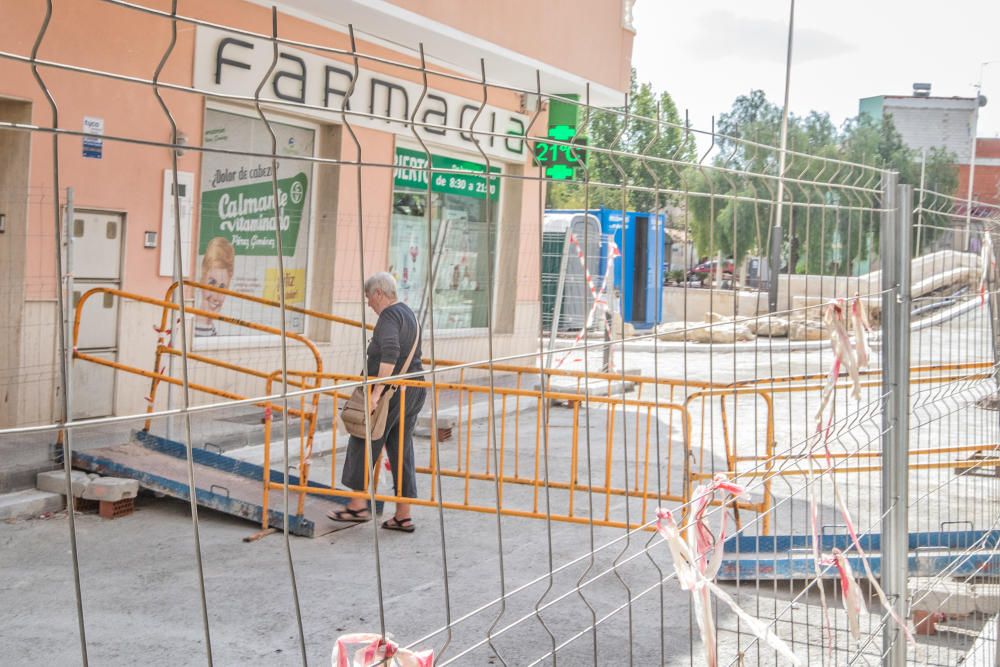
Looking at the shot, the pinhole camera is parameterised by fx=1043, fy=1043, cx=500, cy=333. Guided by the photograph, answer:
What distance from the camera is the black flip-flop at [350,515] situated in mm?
7156

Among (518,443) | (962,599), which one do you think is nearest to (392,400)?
(518,443)

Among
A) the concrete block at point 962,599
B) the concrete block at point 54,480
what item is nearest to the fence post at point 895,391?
the concrete block at point 962,599

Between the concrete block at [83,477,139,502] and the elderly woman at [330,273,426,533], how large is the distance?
1.38 meters

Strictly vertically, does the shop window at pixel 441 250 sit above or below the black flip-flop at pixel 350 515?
above

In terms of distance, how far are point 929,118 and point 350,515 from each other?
62.8 meters

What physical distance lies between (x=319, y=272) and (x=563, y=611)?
6.78m

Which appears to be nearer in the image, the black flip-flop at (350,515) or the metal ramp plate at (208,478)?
the metal ramp plate at (208,478)

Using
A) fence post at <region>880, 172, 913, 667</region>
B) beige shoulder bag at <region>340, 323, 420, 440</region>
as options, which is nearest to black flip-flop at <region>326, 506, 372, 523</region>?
beige shoulder bag at <region>340, 323, 420, 440</region>

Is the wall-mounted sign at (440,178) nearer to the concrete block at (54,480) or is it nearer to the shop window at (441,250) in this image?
the shop window at (441,250)

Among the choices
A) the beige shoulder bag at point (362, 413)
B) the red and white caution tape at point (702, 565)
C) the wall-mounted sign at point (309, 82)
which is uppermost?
the wall-mounted sign at point (309, 82)

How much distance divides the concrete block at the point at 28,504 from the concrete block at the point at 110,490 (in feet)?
1.08

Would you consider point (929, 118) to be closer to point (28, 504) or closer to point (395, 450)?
point (395, 450)

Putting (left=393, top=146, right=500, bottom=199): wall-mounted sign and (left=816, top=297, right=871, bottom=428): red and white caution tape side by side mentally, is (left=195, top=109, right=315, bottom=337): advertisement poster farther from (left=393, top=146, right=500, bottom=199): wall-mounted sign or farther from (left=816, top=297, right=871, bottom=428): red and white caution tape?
(left=816, top=297, right=871, bottom=428): red and white caution tape

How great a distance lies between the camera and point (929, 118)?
62250 mm
